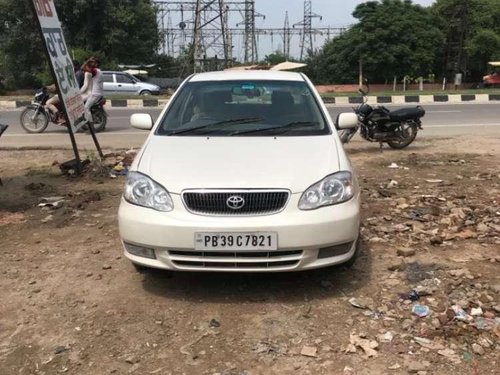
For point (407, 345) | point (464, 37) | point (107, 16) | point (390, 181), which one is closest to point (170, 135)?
point (407, 345)

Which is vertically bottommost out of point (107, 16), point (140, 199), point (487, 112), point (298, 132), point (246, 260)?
point (487, 112)

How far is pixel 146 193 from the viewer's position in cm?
378

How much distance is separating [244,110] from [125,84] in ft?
80.8

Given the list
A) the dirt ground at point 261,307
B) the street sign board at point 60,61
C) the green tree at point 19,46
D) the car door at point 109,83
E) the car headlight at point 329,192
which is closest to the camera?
the dirt ground at point 261,307

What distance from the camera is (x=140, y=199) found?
379cm

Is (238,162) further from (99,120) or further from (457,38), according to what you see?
(457,38)

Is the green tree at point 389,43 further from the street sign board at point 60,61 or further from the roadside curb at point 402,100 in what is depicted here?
the street sign board at point 60,61

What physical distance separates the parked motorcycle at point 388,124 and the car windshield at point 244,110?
4673 mm

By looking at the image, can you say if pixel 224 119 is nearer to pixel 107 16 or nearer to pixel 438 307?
pixel 438 307

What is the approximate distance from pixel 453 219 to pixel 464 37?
1554 inches

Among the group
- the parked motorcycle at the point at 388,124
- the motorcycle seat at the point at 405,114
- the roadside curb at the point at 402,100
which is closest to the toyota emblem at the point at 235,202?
the parked motorcycle at the point at 388,124

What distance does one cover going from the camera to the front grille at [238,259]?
3594 millimetres

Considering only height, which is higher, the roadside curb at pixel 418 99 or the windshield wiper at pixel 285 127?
the windshield wiper at pixel 285 127

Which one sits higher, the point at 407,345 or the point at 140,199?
the point at 140,199
